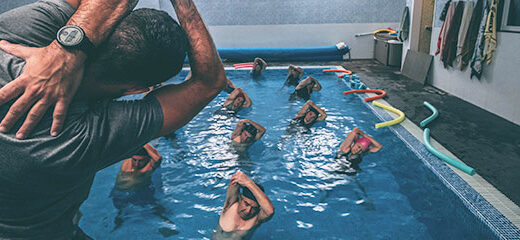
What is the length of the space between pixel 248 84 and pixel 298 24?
464 centimetres

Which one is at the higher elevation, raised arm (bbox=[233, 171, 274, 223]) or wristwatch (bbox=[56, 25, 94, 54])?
wristwatch (bbox=[56, 25, 94, 54])

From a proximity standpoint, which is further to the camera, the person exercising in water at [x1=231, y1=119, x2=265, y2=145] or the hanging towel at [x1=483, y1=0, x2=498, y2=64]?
the hanging towel at [x1=483, y1=0, x2=498, y2=64]

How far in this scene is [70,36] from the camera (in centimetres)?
104

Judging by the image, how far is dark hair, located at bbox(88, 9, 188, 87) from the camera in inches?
44.6

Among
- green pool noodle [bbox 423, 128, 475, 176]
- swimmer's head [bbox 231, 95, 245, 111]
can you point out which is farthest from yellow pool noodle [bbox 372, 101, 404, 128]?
swimmer's head [bbox 231, 95, 245, 111]

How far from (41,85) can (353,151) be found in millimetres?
3488

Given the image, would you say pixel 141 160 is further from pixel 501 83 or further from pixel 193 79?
pixel 501 83

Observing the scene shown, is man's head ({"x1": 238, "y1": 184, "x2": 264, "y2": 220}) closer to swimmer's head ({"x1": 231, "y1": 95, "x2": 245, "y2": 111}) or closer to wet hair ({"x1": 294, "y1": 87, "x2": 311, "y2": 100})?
swimmer's head ({"x1": 231, "y1": 95, "x2": 245, "y2": 111})

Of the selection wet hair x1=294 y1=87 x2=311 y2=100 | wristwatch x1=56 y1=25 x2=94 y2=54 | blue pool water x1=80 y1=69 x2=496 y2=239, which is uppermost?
wristwatch x1=56 y1=25 x2=94 y2=54

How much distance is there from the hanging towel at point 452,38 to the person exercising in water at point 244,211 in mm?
5528

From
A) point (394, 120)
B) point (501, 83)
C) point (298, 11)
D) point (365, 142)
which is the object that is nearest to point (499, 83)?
point (501, 83)

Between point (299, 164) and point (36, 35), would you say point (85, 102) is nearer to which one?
point (36, 35)

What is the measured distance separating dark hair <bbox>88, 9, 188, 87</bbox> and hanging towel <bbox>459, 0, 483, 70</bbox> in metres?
6.18

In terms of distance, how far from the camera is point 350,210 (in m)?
3.48
